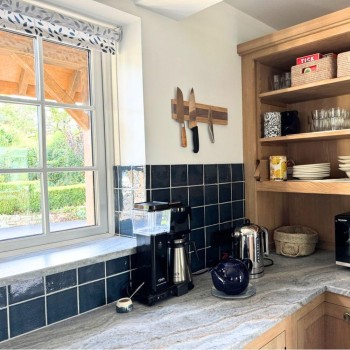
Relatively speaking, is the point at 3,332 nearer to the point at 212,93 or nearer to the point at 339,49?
the point at 212,93

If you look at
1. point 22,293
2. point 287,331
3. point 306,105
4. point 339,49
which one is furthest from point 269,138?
point 22,293

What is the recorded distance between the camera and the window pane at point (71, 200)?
1523 mm

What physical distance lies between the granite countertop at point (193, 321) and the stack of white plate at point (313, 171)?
0.57 metres

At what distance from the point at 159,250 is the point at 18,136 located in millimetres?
769

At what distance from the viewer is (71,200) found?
159 cm

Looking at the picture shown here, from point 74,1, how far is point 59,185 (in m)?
0.80

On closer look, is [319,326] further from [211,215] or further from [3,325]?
[3,325]

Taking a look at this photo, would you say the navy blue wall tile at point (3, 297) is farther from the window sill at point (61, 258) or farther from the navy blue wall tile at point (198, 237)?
the navy blue wall tile at point (198, 237)

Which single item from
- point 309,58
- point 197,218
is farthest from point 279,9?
point 197,218

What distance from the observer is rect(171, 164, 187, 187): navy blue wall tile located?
171cm

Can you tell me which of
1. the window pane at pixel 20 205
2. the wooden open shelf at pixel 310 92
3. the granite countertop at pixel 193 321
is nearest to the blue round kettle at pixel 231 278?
the granite countertop at pixel 193 321

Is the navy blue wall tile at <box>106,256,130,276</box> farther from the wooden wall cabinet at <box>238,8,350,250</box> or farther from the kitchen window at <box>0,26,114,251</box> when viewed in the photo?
the wooden wall cabinet at <box>238,8,350,250</box>

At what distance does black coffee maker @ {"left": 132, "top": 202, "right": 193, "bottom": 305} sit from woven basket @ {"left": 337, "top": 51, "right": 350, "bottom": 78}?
1067 millimetres

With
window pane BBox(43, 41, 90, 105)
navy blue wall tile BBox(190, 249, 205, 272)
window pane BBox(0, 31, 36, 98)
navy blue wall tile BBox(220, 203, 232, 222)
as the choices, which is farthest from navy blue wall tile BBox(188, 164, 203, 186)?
window pane BBox(0, 31, 36, 98)
